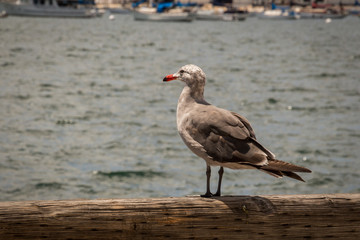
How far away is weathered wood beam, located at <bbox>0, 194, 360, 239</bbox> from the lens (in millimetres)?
2807

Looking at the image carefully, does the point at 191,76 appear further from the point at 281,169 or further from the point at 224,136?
the point at 281,169

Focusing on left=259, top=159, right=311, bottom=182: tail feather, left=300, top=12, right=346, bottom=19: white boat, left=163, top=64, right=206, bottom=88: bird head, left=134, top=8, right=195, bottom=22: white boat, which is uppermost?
left=163, top=64, right=206, bottom=88: bird head

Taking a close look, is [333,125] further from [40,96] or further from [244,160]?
[244,160]

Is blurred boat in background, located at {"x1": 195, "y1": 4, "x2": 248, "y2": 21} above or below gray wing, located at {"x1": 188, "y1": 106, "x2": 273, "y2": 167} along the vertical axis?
below

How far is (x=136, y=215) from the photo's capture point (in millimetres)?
2885

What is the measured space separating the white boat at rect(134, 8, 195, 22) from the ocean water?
6099 cm

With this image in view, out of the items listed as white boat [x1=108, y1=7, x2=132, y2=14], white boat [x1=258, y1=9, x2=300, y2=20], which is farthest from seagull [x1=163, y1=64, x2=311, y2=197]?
white boat [x1=108, y1=7, x2=132, y2=14]

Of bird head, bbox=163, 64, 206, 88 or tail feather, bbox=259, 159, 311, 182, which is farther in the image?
bird head, bbox=163, 64, 206, 88

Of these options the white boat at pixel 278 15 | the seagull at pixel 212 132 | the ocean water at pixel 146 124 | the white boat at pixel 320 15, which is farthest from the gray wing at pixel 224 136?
the white boat at pixel 320 15

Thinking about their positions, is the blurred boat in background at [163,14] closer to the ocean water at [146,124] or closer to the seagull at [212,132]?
the ocean water at [146,124]

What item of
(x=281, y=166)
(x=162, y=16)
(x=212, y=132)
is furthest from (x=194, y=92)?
(x=162, y=16)

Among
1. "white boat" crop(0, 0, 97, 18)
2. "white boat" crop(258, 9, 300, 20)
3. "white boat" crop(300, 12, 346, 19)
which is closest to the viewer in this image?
"white boat" crop(0, 0, 97, 18)

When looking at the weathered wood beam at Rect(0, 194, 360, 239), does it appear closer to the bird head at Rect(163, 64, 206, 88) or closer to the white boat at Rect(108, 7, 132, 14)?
the bird head at Rect(163, 64, 206, 88)

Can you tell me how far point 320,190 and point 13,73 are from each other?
2587 cm
